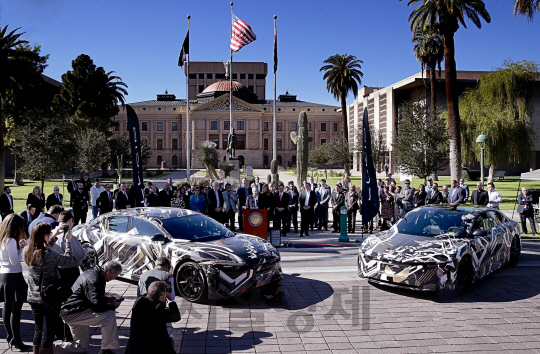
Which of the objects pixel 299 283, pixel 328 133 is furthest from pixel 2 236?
pixel 328 133

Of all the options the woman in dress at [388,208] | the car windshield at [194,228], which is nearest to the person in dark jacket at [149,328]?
the car windshield at [194,228]

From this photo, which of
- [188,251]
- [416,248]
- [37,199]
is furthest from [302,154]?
[188,251]

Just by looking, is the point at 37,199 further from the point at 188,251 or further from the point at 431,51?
the point at 431,51

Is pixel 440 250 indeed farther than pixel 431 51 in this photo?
No

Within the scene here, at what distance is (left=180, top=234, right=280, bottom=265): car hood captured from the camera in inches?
267

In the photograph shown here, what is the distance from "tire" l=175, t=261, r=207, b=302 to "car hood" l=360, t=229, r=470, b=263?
10.0ft

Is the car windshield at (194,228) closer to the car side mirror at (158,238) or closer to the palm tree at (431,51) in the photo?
the car side mirror at (158,238)

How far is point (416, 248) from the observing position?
24.0 ft

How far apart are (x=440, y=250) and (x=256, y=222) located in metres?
5.26

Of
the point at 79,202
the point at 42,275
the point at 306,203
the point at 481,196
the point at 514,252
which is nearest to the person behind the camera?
the point at 42,275

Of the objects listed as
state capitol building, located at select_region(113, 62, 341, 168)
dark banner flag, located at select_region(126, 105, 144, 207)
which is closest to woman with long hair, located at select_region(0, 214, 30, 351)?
dark banner flag, located at select_region(126, 105, 144, 207)

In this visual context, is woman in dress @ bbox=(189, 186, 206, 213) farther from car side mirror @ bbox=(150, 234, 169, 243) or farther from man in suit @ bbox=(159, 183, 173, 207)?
car side mirror @ bbox=(150, 234, 169, 243)

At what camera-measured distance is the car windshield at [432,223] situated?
8.08 meters

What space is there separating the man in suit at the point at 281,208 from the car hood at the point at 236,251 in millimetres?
6000
